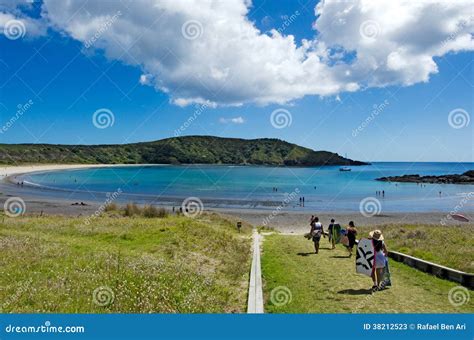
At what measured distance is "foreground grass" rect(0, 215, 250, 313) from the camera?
10234 mm

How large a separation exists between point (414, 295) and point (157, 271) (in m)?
8.21

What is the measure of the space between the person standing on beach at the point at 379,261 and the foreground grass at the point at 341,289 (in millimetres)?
350

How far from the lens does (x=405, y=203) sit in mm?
74875

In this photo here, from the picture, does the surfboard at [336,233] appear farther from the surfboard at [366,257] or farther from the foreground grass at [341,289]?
the surfboard at [366,257]

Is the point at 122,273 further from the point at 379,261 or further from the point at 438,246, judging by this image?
the point at 438,246

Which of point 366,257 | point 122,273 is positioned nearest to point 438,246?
point 366,257

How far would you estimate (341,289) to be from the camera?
42.7 feet

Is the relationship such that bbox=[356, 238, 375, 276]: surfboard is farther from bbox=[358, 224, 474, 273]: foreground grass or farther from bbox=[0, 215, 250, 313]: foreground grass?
bbox=[358, 224, 474, 273]: foreground grass

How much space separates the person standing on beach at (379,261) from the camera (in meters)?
12.8

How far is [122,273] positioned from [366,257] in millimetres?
7970

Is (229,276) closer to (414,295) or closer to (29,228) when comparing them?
(414,295)

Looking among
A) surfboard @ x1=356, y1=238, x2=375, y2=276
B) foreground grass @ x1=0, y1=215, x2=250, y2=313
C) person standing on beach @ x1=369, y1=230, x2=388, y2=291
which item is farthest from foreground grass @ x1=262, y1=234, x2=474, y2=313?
foreground grass @ x1=0, y1=215, x2=250, y2=313

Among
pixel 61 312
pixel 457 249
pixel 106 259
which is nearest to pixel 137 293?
pixel 61 312

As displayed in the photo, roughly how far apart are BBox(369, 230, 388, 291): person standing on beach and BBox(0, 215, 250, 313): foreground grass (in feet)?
14.3
